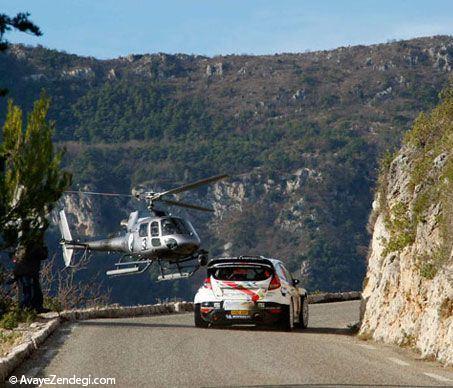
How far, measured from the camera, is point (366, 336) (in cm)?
2133

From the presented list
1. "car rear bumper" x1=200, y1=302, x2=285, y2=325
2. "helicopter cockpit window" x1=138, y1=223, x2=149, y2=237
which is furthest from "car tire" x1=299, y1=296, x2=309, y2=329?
"helicopter cockpit window" x1=138, y1=223, x2=149, y2=237

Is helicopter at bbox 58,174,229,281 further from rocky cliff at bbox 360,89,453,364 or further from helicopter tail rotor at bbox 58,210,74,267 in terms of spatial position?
rocky cliff at bbox 360,89,453,364

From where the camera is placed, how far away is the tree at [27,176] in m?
15.5

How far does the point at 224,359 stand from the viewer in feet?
52.6

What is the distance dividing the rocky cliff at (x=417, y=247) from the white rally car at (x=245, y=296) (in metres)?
1.66

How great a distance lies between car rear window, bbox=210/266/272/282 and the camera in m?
22.9

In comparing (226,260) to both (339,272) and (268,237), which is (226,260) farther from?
(268,237)

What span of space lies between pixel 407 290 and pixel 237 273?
456 cm

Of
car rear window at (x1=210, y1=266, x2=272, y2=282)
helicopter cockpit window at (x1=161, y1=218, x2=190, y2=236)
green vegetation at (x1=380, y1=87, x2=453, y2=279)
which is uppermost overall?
green vegetation at (x1=380, y1=87, x2=453, y2=279)

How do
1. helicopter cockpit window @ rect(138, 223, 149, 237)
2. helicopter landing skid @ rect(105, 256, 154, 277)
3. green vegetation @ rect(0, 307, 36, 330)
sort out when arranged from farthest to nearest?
1. helicopter landing skid @ rect(105, 256, 154, 277)
2. helicopter cockpit window @ rect(138, 223, 149, 237)
3. green vegetation @ rect(0, 307, 36, 330)

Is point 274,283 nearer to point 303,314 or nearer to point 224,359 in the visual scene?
point 303,314

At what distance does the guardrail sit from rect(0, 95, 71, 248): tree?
1.63 meters

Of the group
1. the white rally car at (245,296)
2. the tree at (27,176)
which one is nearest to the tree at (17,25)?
the tree at (27,176)

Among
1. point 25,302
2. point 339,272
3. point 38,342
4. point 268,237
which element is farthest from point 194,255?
point 268,237
